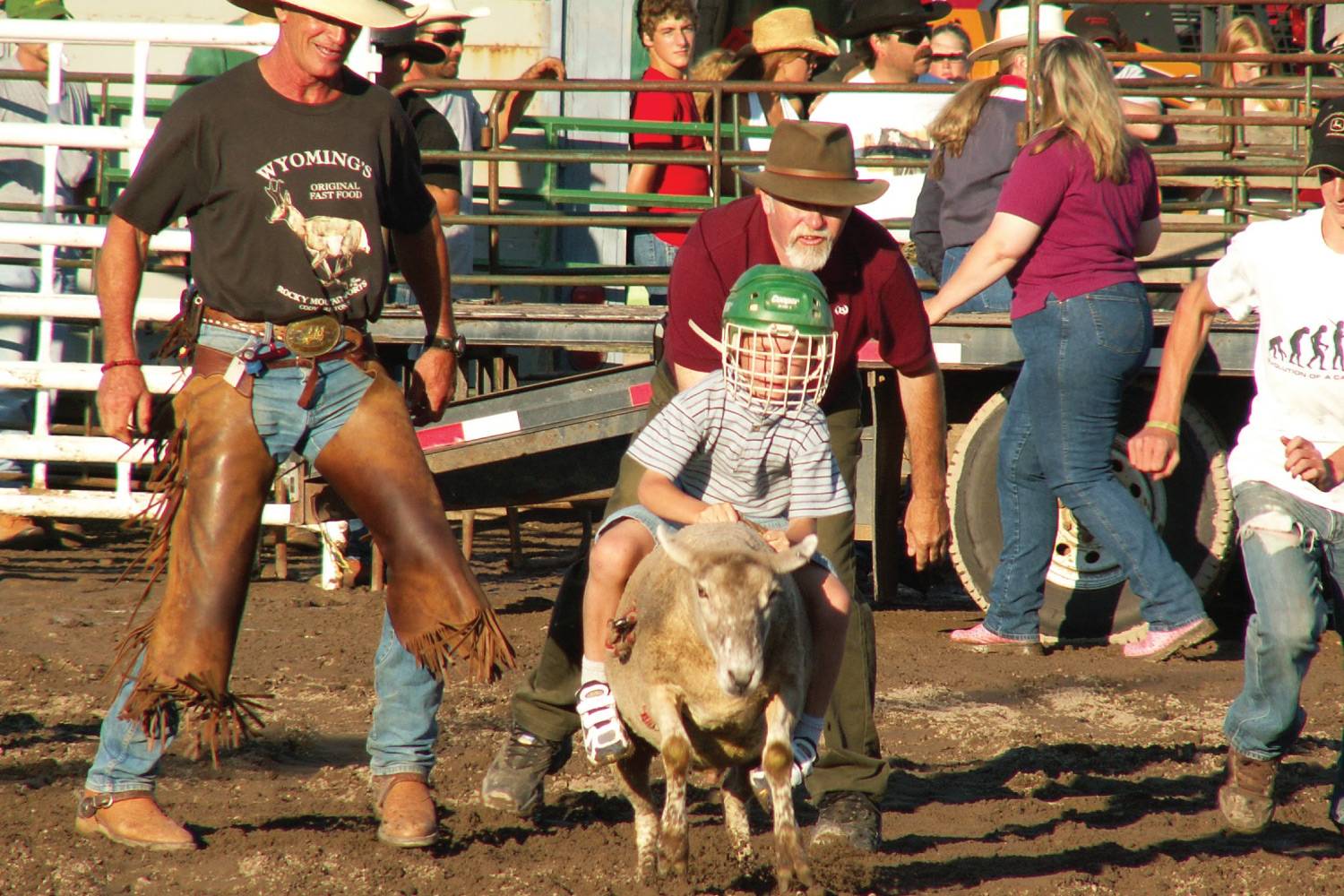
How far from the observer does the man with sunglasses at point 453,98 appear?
317 inches

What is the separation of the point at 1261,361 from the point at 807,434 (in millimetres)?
1687

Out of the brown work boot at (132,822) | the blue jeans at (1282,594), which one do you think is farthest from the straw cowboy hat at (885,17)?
the brown work boot at (132,822)

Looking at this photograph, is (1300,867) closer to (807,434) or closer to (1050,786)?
(1050,786)

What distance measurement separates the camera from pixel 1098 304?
19.9 feet

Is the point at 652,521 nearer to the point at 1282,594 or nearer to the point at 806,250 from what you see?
the point at 806,250

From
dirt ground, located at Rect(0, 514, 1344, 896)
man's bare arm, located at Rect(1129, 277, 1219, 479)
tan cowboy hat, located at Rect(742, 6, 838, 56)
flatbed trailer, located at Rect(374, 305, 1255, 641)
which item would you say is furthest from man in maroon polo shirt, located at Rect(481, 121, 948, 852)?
tan cowboy hat, located at Rect(742, 6, 838, 56)

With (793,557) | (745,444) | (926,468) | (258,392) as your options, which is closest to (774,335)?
(745,444)

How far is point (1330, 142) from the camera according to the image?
169 inches

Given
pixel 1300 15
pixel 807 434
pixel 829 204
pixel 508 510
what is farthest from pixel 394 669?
pixel 1300 15

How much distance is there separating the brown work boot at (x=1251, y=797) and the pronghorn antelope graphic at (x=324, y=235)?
3203 millimetres

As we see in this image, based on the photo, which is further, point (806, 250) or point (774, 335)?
point (806, 250)

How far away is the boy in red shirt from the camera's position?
8.66m

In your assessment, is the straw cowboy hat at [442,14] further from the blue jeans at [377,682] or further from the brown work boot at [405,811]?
the brown work boot at [405,811]

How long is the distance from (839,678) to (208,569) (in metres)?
1.94
